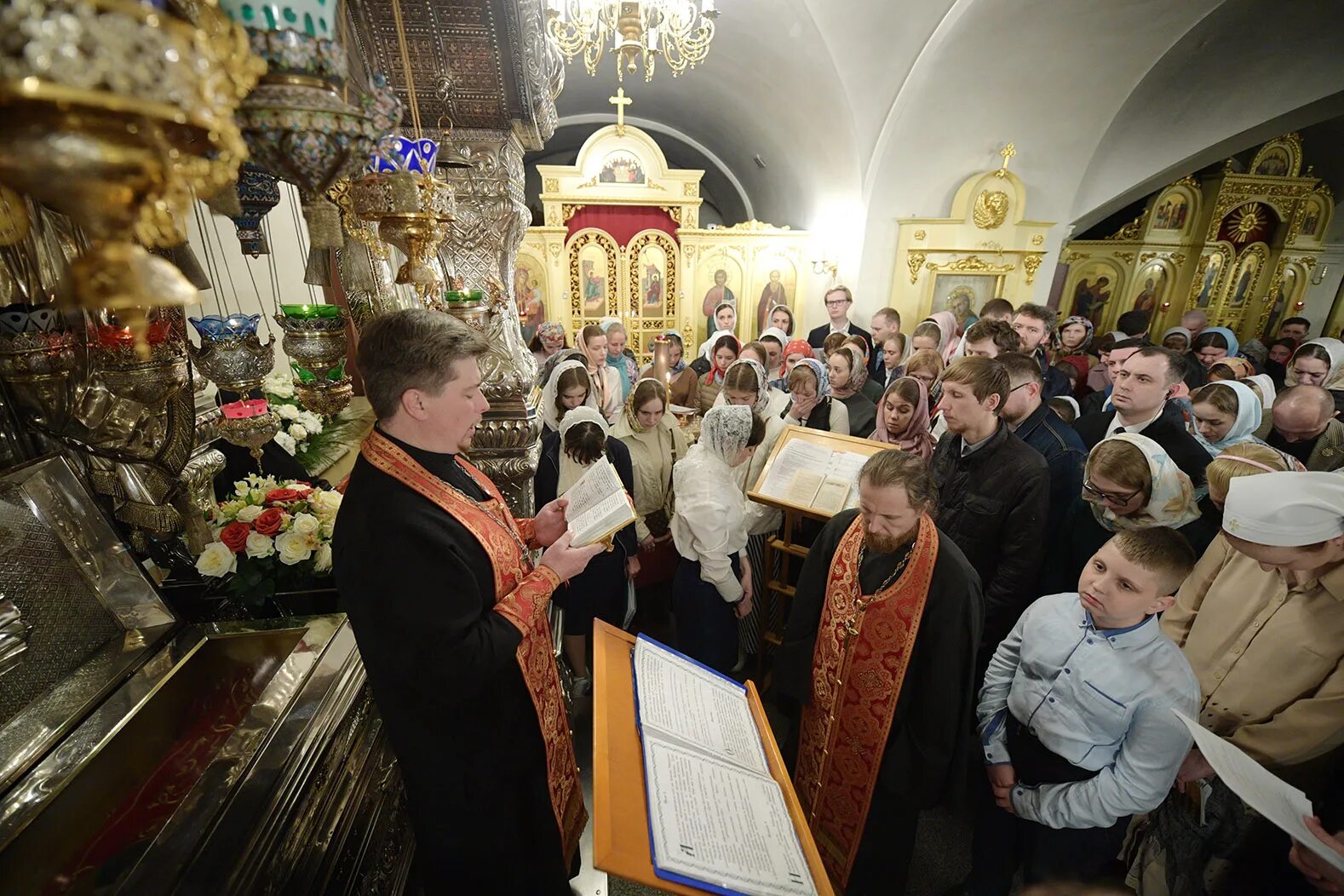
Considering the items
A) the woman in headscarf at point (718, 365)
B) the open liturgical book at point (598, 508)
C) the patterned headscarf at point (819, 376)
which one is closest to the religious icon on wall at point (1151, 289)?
the woman in headscarf at point (718, 365)

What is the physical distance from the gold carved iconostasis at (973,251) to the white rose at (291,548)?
9.45 meters

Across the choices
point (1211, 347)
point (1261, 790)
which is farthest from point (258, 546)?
point (1211, 347)

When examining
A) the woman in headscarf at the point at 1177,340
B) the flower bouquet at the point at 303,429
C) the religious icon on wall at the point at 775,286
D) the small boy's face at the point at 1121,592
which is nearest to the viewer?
the small boy's face at the point at 1121,592

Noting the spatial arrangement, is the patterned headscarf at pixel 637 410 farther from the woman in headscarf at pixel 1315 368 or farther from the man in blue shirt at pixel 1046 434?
the woman in headscarf at pixel 1315 368

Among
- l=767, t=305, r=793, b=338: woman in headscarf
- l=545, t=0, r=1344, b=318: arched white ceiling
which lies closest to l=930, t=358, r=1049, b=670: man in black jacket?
l=767, t=305, r=793, b=338: woman in headscarf

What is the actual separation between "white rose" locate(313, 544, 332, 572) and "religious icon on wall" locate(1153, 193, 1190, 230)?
51.9ft

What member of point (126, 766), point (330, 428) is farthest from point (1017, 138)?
point (126, 766)

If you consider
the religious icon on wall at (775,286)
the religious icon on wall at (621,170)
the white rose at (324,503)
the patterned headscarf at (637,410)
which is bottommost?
the white rose at (324,503)

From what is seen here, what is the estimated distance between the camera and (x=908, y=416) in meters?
3.25

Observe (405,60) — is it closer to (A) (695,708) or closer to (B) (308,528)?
(B) (308,528)

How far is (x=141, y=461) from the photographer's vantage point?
6.03 feet

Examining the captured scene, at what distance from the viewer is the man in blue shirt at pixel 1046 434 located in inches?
111

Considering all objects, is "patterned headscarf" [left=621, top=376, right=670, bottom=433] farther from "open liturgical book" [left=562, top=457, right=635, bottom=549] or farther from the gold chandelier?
the gold chandelier

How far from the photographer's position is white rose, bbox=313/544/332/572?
206cm
